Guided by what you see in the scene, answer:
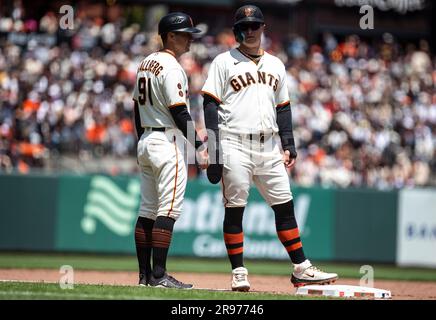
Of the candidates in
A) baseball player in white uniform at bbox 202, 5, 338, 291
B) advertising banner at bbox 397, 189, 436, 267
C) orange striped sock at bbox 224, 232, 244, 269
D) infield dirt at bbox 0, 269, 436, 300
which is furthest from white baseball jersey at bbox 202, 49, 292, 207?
advertising banner at bbox 397, 189, 436, 267

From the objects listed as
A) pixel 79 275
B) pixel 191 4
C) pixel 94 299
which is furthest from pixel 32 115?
pixel 94 299

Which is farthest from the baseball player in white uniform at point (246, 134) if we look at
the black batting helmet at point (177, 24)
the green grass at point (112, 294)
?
the green grass at point (112, 294)

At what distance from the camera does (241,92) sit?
7398 millimetres

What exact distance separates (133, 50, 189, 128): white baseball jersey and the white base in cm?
180

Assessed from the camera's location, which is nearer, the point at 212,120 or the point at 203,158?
the point at 203,158

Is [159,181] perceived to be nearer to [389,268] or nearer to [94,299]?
[94,299]

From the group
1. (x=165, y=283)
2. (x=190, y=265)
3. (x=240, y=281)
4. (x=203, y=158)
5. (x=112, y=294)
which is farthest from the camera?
(x=190, y=265)

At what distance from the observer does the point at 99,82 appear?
58.9 feet

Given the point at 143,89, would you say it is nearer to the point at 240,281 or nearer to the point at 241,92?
the point at 241,92

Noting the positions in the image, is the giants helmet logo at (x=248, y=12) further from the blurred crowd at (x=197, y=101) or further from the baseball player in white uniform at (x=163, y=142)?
the blurred crowd at (x=197, y=101)

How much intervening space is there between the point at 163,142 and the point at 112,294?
146 cm

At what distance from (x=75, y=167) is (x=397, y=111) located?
8.92 m

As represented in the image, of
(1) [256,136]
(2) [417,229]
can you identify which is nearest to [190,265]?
(2) [417,229]
